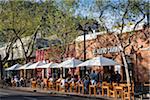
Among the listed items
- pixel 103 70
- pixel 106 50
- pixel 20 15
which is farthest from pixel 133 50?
pixel 20 15

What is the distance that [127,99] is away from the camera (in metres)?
22.9

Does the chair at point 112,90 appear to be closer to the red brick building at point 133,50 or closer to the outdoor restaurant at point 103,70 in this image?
the outdoor restaurant at point 103,70

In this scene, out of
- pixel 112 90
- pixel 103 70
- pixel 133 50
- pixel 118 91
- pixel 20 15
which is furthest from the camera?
pixel 20 15

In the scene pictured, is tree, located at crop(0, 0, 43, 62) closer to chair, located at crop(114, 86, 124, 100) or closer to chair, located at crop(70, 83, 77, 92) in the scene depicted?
chair, located at crop(70, 83, 77, 92)

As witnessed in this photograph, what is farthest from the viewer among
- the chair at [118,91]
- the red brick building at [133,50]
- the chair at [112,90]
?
the red brick building at [133,50]

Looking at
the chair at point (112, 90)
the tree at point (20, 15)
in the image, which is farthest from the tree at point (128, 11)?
the tree at point (20, 15)

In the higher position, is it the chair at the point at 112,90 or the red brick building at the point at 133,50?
the red brick building at the point at 133,50

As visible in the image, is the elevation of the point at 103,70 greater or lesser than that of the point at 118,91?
greater

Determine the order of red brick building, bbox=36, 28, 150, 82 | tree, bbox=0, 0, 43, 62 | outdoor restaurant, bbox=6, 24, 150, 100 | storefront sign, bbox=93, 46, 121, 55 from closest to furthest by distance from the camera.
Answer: outdoor restaurant, bbox=6, 24, 150, 100
red brick building, bbox=36, 28, 150, 82
storefront sign, bbox=93, 46, 121, 55
tree, bbox=0, 0, 43, 62

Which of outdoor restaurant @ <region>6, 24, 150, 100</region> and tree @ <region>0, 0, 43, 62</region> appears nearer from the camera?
outdoor restaurant @ <region>6, 24, 150, 100</region>

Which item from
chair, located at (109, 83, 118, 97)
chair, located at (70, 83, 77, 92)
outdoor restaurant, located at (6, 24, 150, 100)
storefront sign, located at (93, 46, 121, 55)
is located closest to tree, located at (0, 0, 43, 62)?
outdoor restaurant, located at (6, 24, 150, 100)

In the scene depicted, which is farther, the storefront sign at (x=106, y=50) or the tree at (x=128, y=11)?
the storefront sign at (x=106, y=50)

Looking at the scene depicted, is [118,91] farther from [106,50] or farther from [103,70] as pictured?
[103,70]

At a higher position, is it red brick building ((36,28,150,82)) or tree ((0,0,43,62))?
tree ((0,0,43,62))
